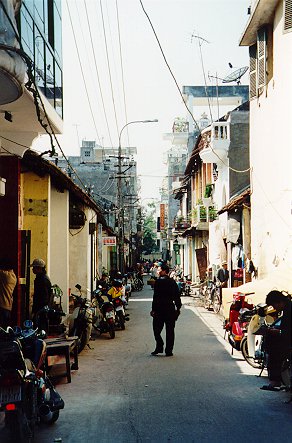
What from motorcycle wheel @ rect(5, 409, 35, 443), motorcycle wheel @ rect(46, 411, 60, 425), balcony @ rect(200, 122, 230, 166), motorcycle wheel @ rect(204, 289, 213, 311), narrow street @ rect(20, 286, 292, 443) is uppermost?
balcony @ rect(200, 122, 230, 166)

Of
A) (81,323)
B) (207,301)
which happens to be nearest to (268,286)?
(81,323)

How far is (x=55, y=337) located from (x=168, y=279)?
297cm

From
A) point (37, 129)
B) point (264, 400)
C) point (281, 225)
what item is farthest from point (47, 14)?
point (264, 400)

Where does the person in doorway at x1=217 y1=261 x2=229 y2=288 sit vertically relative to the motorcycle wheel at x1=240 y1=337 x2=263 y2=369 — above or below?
above

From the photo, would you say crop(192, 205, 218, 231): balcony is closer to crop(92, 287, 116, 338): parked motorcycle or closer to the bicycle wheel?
the bicycle wheel

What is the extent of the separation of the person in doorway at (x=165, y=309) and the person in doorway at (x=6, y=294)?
9.18 ft

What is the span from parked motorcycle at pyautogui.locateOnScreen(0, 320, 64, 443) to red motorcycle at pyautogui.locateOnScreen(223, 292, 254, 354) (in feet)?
17.7

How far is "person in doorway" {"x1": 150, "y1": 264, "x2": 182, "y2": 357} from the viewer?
38.4 feet

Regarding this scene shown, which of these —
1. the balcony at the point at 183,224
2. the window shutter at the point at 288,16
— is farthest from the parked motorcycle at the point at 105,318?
the balcony at the point at 183,224

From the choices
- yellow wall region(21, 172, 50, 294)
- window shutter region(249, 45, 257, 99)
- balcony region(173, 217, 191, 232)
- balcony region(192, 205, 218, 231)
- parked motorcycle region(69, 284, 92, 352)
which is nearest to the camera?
parked motorcycle region(69, 284, 92, 352)

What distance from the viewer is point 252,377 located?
9.51 m

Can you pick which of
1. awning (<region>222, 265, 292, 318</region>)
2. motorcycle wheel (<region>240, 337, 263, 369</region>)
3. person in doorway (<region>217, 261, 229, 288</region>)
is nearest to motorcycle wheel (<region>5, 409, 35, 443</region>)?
motorcycle wheel (<region>240, 337, 263, 369</region>)

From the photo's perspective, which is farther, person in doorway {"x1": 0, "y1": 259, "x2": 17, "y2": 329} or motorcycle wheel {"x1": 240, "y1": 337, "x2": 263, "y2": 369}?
person in doorway {"x1": 0, "y1": 259, "x2": 17, "y2": 329}

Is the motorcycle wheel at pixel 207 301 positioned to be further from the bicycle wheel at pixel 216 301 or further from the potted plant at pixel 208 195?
the potted plant at pixel 208 195
